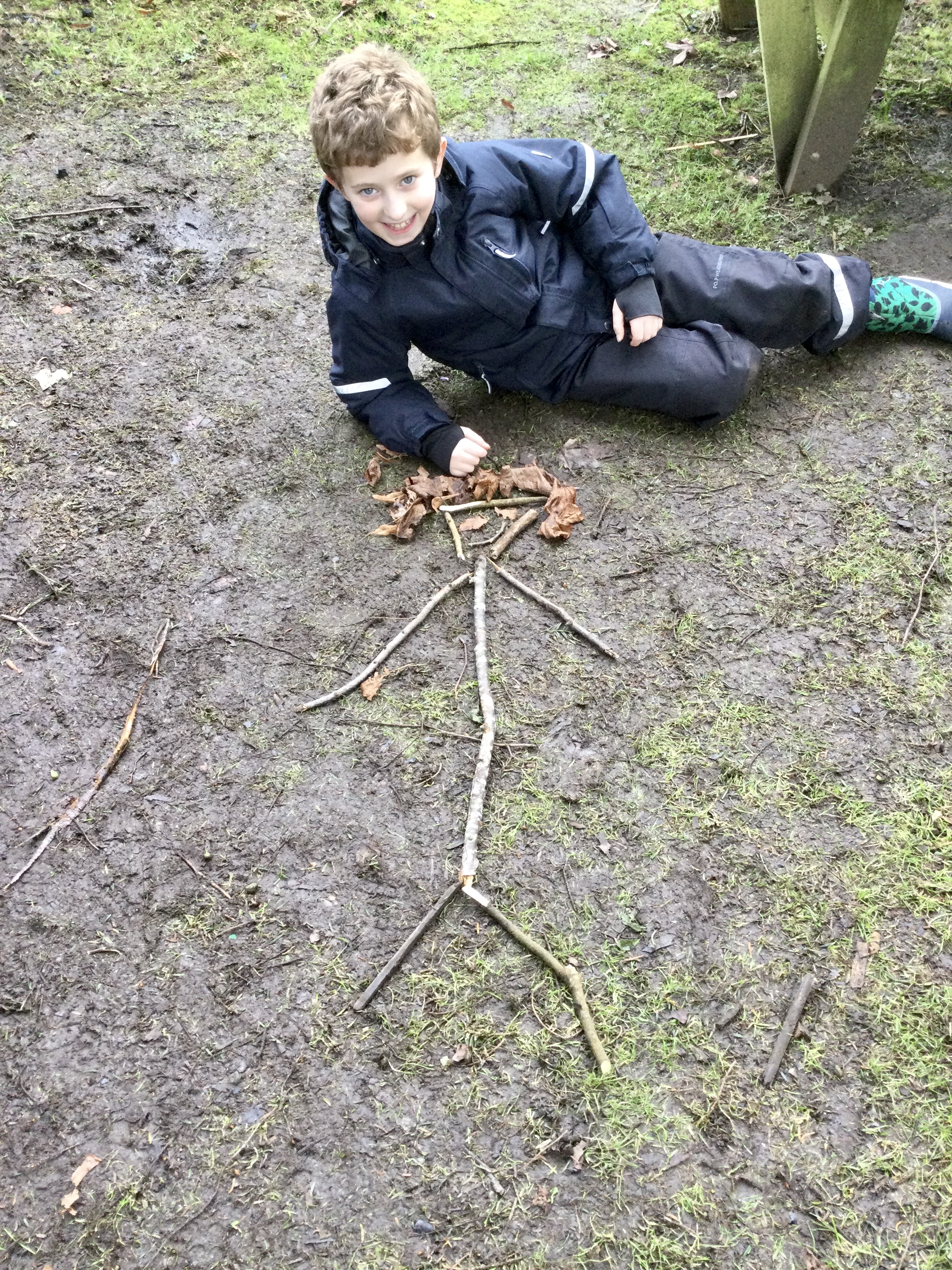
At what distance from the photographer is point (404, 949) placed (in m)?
2.20

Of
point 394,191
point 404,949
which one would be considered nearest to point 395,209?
point 394,191

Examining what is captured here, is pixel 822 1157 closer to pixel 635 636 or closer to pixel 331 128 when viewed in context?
pixel 635 636

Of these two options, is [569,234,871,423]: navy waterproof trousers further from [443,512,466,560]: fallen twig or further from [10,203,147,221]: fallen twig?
[10,203,147,221]: fallen twig

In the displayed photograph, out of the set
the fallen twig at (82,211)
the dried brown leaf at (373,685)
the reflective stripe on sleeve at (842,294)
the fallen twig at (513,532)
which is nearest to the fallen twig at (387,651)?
the dried brown leaf at (373,685)

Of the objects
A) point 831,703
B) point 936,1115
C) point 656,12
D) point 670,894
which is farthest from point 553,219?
point 656,12

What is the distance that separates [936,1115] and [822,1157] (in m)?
0.27

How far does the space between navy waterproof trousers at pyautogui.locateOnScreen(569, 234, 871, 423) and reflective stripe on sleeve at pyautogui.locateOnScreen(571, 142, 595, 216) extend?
34 centimetres

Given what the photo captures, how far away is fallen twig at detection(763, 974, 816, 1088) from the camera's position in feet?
6.48

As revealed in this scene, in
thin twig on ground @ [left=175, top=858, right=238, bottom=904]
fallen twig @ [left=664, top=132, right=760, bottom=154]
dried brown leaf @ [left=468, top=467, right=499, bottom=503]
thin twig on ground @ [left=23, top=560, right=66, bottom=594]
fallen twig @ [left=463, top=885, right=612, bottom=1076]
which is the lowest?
thin twig on ground @ [left=175, top=858, right=238, bottom=904]

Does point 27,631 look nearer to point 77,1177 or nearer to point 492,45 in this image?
point 77,1177

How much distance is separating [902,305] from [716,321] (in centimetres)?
70

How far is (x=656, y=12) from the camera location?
17.7ft

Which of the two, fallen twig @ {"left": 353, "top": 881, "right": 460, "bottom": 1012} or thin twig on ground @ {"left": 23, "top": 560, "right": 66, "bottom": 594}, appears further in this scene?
thin twig on ground @ {"left": 23, "top": 560, "right": 66, "bottom": 594}

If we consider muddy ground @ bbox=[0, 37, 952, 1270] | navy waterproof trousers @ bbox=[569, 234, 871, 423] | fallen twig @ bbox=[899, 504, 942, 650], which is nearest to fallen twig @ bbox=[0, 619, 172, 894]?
muddy ground @ bbox=[0, 37, 952, 1270]
